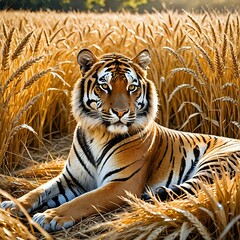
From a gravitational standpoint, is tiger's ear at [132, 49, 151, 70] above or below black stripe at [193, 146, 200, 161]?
above

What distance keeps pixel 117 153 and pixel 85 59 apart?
76 cm

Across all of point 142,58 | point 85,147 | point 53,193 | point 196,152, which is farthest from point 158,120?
point 53,193

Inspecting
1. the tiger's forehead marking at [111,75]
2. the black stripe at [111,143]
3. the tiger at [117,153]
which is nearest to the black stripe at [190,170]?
the tiger at [117,153]

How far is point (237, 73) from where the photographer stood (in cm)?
526

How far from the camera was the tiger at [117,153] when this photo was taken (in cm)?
424

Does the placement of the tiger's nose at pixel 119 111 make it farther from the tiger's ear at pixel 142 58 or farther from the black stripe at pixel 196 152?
the black stripe at pixel 196 152

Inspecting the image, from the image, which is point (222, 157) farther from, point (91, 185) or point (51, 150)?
point (51, 150)

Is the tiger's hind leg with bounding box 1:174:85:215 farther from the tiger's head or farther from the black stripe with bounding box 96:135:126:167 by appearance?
the tiger's head

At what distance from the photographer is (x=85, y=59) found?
462cm

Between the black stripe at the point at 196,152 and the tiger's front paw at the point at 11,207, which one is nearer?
the tiger's front paw at the point at 11,207

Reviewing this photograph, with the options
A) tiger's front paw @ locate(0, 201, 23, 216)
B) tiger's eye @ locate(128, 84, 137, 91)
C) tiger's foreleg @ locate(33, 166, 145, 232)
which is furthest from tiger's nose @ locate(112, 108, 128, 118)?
tiger's front paw @ locate(0, 201, 23, 216)

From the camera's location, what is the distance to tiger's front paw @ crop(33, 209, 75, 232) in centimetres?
403

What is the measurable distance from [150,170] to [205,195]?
105 cm

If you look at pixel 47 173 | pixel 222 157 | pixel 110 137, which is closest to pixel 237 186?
pixel 222 157
